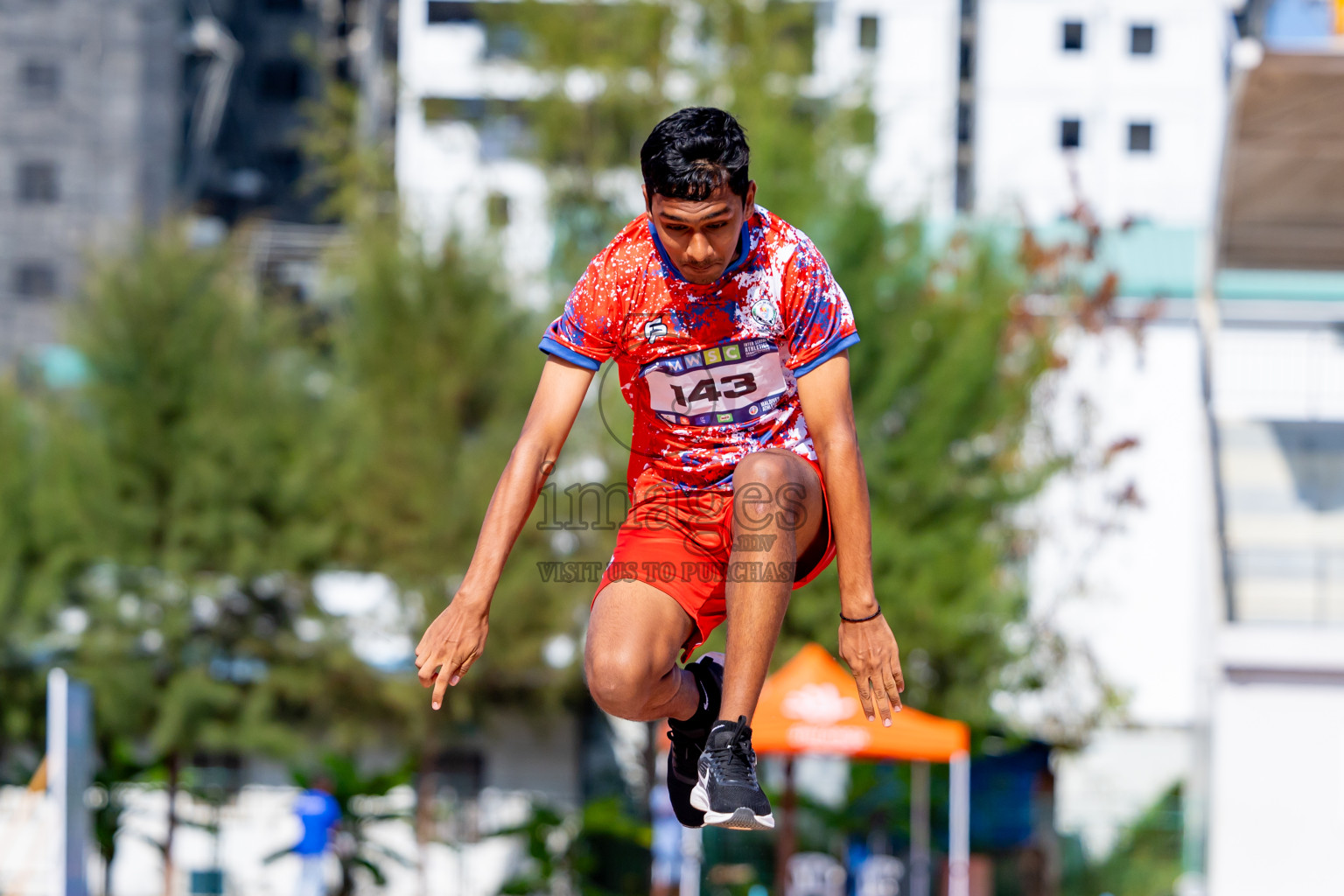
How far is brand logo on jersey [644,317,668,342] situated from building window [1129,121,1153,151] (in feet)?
136

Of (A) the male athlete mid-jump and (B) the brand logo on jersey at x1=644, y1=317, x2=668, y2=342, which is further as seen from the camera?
(B) the brand logo on jersey at x1=644, y1=317, x2=668, y2=342

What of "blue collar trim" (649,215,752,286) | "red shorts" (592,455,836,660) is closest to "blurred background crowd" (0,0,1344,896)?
"red shorts" (592,455,836,660)

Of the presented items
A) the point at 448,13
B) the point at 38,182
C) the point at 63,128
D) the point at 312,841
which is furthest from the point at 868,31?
Result: the point at 312,841

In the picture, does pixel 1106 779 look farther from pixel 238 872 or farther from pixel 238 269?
pixel 238 269

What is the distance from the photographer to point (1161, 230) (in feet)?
89.6

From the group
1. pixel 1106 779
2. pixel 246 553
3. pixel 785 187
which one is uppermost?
pixel 785 187

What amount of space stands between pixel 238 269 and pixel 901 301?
8361 mm

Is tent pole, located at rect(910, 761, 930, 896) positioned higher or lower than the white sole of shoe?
lower

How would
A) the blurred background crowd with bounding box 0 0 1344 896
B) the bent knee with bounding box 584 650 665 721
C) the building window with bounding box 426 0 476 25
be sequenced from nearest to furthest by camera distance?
1. the bent knee with bounding box 584 650 665 721
2. the blurred background crowd with bounding box 0 0 1344 896
3. the building window with bounding box 426 0 476 25

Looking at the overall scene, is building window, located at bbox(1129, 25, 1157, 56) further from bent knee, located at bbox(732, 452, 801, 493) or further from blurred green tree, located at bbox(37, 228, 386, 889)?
bent knee, located at bbox(732, 452, 801, 493)

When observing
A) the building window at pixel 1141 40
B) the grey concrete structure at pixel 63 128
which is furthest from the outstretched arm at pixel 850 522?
the building window at pixel 1141 40

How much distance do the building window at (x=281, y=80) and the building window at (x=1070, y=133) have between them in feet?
81.7

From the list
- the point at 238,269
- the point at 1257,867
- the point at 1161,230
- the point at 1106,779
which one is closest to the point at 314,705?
the point at 238,269

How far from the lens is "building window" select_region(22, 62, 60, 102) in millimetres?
37906
